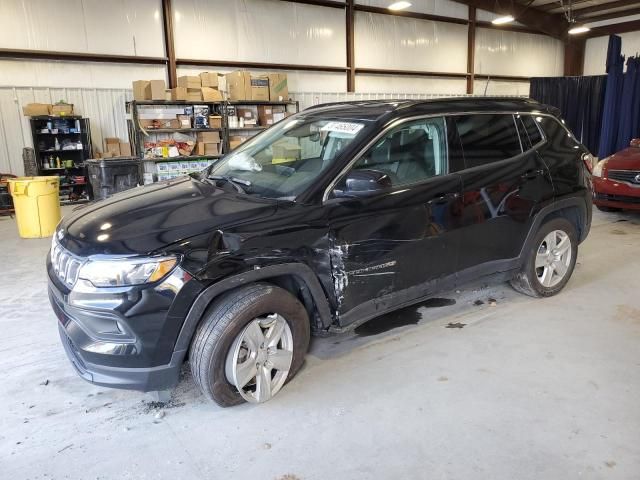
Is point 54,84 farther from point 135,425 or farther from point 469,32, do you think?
point 469,32

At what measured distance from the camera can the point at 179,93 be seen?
9836 mm

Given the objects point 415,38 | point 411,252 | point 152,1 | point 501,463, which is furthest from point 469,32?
point 501,463

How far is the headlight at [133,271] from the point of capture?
7.16 feet

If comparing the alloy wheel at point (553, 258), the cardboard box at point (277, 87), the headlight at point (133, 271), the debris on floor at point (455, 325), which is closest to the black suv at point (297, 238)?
the headlight at point (133, 271)

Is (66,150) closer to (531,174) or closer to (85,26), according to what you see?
(85,26)

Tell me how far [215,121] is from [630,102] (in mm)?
8879

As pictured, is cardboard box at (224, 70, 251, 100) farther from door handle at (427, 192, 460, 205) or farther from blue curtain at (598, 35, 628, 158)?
door handle at (427, 192, 460, 205)

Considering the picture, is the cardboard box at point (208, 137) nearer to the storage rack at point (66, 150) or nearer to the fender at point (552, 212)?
the storage rack at point (66, 150)

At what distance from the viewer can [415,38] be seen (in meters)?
14.4

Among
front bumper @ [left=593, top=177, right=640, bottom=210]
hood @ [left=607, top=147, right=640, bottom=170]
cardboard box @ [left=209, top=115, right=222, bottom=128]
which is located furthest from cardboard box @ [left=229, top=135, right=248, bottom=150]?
hood @ [left=607, top=147, right=640, bottom=170]

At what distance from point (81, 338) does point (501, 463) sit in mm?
2047

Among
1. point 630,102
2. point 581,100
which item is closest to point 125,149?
point 630,102

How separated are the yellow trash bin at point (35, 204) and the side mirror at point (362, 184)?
553cm

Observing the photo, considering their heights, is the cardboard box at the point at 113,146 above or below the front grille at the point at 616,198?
above
